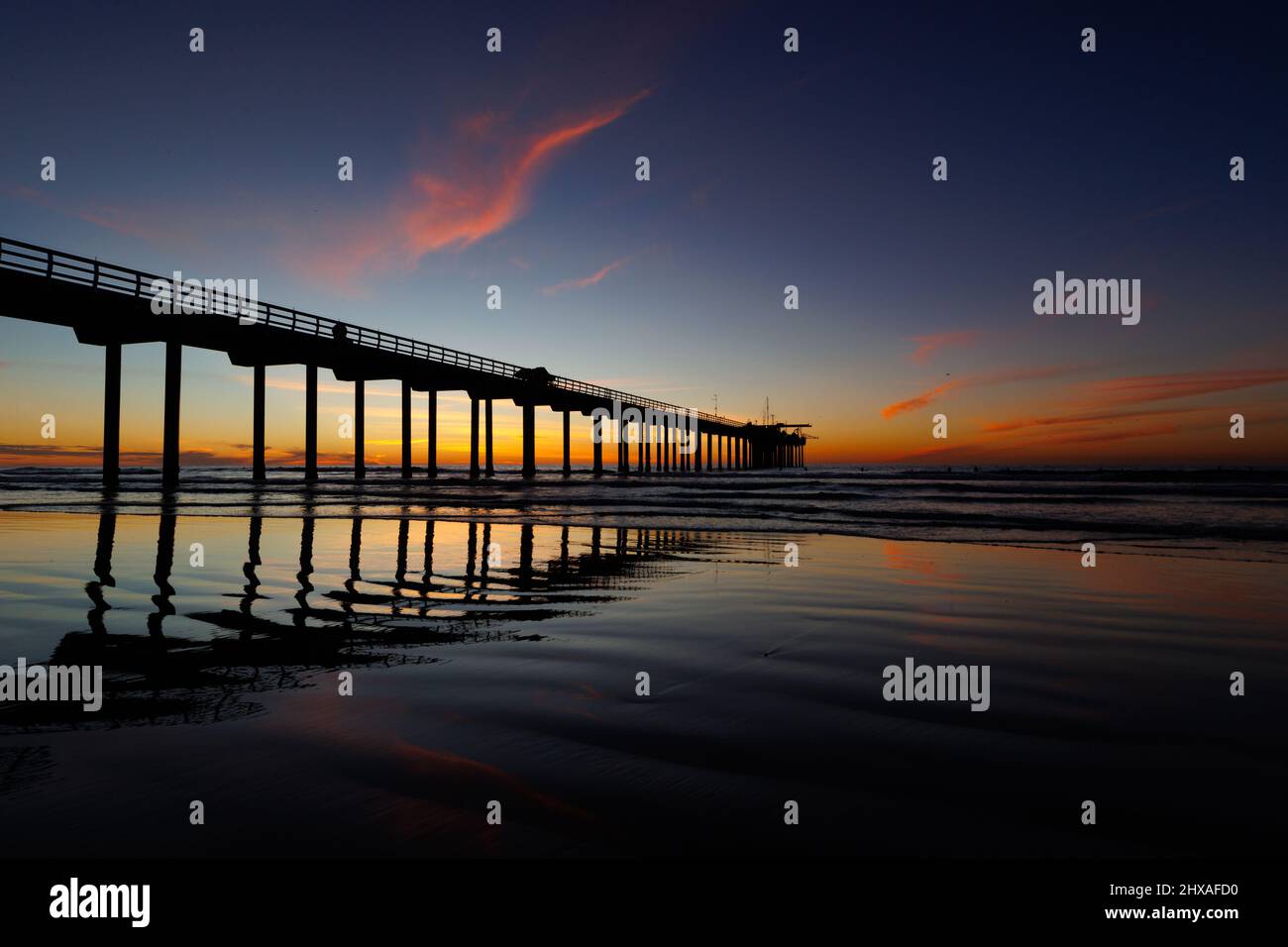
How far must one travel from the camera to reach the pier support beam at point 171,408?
25406mm

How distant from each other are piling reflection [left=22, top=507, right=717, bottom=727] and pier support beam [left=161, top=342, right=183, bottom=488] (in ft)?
59.5

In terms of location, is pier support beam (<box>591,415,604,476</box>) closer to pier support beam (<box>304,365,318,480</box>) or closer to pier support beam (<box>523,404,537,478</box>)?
pier support beam (<box>523,404,537,478</box>)

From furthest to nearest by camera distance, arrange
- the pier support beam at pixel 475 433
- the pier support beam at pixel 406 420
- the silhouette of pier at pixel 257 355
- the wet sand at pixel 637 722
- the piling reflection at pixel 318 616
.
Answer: the pier support beam at pixel 475 433
the pier support beam at pixel 406 420
the silhouette of pier at pixel 257 355
the piling reflection at pixel 318 616
the wet sand at pixel 637 722

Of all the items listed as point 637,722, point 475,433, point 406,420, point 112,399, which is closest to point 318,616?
point 637,722

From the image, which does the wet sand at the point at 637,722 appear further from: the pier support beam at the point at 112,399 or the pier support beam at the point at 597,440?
the pier support beam at the point at 597,440

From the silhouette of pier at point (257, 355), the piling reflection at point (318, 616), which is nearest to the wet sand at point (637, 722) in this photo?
the piling reflection at point (318, 616)

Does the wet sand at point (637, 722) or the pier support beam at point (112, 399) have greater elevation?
the pier support beam at point (112, 399)

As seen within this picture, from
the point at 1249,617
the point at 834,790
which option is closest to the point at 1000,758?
the point at 834,790

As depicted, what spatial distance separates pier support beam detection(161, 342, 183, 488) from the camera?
1000 inches

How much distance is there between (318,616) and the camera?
5211 millimetres

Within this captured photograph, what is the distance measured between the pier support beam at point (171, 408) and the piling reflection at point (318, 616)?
1814 cm

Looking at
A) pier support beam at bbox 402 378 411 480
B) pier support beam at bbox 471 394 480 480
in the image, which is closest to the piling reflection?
pier support beam at bbox 402 378 411 480

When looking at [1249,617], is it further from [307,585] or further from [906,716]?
[307,585]

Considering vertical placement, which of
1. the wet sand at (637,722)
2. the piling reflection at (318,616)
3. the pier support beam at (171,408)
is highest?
the pier support beam at (171,408)
